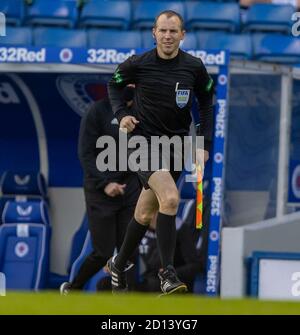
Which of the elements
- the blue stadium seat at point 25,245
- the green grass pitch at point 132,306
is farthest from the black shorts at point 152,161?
the blue stadium seat at point 25,245

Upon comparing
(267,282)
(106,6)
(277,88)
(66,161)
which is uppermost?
(106,6)

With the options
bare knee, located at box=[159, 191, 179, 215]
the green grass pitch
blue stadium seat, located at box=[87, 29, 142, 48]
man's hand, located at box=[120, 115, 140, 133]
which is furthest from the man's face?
blue stadium seat, located at box=[87, 29, 142, 48]

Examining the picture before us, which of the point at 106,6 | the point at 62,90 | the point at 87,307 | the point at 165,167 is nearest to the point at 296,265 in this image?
the point at 165,167

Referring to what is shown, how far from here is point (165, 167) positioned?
7.91 m

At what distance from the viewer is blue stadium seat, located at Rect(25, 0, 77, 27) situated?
12.6m

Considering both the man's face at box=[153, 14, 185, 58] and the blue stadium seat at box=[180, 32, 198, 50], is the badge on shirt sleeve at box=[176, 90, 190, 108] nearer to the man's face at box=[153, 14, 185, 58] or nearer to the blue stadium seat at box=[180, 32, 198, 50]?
the man's face at box=[153, 14, 185, 58]

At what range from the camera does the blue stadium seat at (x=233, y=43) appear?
1241cm

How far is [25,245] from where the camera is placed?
1187 centimetres

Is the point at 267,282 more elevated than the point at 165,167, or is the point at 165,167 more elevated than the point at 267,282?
the point at 165,167

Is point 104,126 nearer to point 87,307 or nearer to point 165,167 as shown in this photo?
point 165,167

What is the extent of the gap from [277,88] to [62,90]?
2.18 m

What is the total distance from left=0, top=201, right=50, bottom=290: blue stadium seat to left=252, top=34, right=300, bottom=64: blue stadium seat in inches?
107

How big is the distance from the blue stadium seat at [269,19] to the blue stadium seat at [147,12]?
73cm

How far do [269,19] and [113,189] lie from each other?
Result: 12.6 ft
